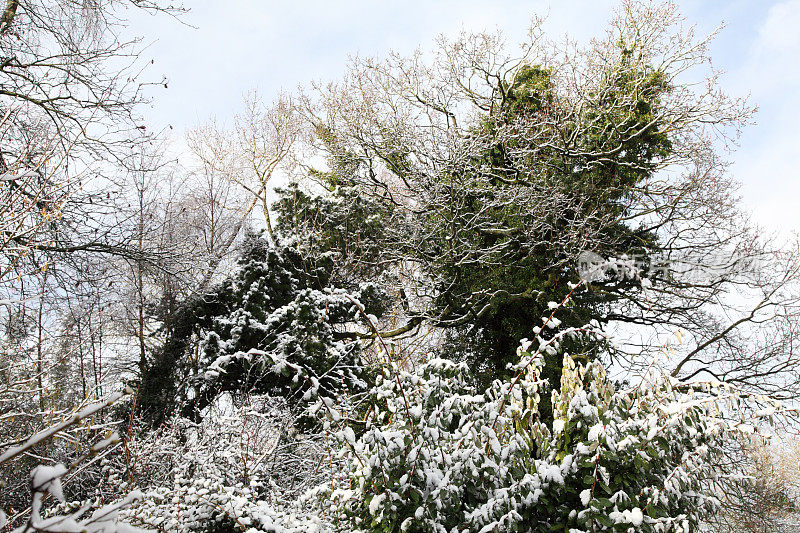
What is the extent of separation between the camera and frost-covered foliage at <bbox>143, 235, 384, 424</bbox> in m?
8.17

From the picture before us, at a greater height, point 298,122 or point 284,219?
point 298,122

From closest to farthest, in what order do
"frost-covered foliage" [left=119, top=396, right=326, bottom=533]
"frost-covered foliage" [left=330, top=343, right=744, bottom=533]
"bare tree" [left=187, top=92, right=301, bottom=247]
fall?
"frost-covered foliage" [left=330, top=343, right=744, bottom=533]
"frost-covered foliage" [left=119, top=396, right=326, bottom=533]
"bare tree" [left=187, top=92, right=301, bottom=247]

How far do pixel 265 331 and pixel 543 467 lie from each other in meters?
6.72

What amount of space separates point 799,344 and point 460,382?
7.53 m

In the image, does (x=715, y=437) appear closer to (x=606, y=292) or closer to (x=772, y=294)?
(x=606, y=292)

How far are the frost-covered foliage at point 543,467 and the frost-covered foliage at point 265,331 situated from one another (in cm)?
511

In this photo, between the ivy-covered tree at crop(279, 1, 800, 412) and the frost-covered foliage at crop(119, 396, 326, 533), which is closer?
the frost-covered foliage at crop(119, 396, 326, 533)

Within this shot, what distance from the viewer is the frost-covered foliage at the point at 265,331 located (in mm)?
8172

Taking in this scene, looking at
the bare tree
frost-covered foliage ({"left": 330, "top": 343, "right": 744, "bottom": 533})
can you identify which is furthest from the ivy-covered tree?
frost-covered foliage ({"left": 330, "top": 343, "right": 744, "bottom": 533})

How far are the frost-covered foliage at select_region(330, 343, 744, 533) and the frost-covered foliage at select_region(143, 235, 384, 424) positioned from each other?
5110mm

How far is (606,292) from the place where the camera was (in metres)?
8.48

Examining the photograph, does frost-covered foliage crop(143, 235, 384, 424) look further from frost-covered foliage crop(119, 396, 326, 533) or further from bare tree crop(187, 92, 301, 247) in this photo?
bare tree crop(187, 92, 301, 247)

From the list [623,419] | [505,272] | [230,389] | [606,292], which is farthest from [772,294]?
[230,389]

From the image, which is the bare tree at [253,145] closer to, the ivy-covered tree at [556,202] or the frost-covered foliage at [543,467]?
the ivy-covered tree at [556,202]
